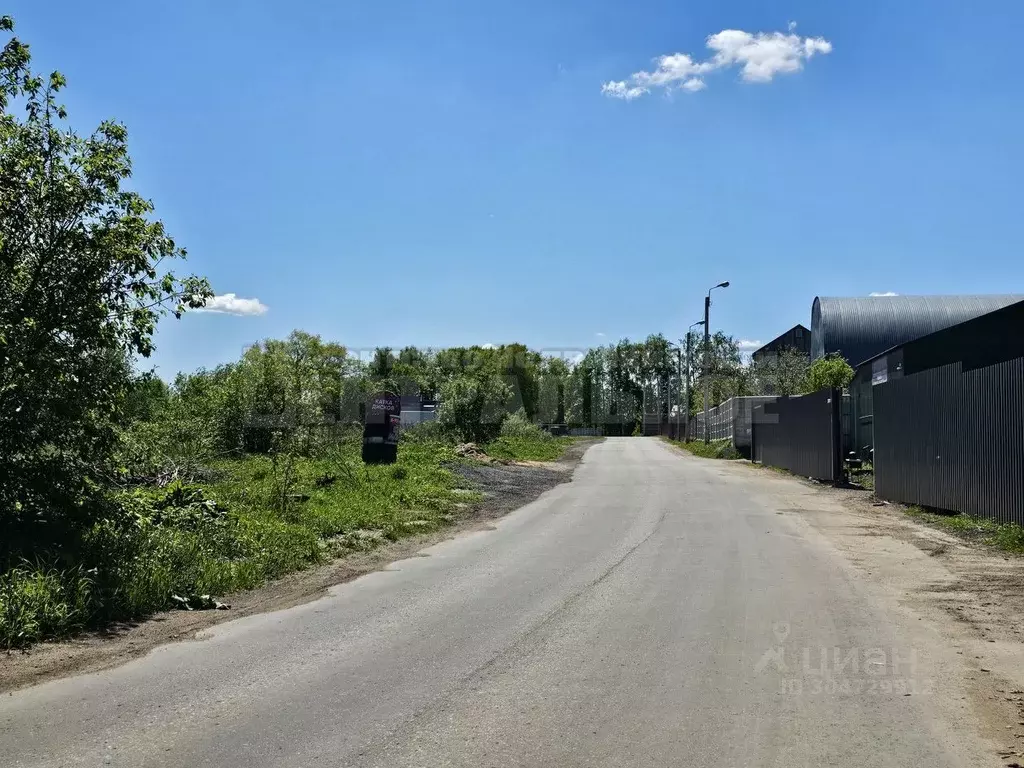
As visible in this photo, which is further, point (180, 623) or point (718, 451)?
point (718, 451)

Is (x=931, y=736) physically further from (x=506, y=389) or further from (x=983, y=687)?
(x=506, y=389)

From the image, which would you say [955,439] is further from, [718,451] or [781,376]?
[781,376]

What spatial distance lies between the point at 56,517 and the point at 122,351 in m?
1.85

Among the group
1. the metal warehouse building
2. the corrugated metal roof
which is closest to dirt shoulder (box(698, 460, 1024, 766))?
the metal warehouse building

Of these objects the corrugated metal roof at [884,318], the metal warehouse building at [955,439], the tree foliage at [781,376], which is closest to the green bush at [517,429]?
the tree foliage at [781,376]

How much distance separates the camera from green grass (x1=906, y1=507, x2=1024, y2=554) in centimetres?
1092

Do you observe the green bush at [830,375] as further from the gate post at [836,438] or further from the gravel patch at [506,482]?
the gate post at [836,438]

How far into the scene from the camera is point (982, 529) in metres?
12.1

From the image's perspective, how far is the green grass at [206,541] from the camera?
7.16 metres

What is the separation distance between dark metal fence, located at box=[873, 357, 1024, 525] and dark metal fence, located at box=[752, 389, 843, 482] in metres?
3.98

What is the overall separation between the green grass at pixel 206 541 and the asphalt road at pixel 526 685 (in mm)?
1140

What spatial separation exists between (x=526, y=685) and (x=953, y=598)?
5124mm

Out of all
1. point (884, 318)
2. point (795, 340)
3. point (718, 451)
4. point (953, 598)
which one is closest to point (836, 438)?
point (953, 598)

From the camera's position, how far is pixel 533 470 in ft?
95.1
